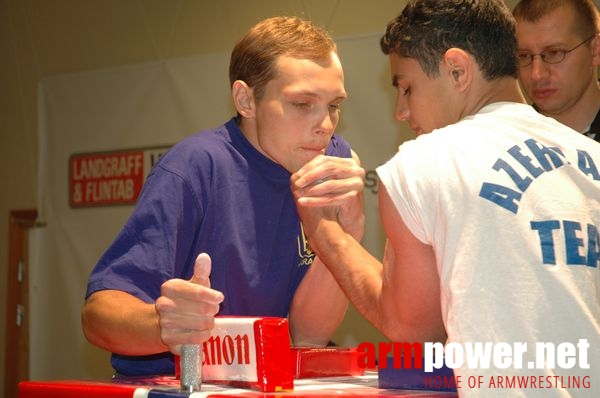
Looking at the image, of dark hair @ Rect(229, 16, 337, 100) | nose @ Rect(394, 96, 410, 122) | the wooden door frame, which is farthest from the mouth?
the wooden door frame

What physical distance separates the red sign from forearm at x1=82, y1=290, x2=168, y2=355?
9.59 feet

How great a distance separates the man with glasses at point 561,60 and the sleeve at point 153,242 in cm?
142

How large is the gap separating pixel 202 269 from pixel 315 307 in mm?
608

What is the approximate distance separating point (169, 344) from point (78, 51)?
386 cm

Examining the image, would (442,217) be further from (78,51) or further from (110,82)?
(78,51)

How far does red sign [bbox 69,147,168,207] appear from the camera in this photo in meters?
4.56

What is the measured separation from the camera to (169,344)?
1369 mm

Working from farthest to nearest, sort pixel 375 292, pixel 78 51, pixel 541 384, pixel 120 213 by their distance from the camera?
pixel 78 51 < pixel 120 213 < pixel 375 292 < pixel 541 384

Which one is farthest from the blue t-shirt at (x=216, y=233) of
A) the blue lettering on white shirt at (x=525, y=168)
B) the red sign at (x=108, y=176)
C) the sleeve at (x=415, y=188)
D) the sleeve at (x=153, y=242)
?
the red sign at (x=108, y=176)

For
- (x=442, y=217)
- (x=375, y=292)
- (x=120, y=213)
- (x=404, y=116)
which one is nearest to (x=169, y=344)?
(x=375, y=292)

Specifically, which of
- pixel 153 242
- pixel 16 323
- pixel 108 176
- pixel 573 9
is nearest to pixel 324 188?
pixel 153 242

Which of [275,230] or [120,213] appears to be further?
[120,213]

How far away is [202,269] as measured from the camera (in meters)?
1.32

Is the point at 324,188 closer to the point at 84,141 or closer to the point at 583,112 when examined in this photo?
the point at 583,112
